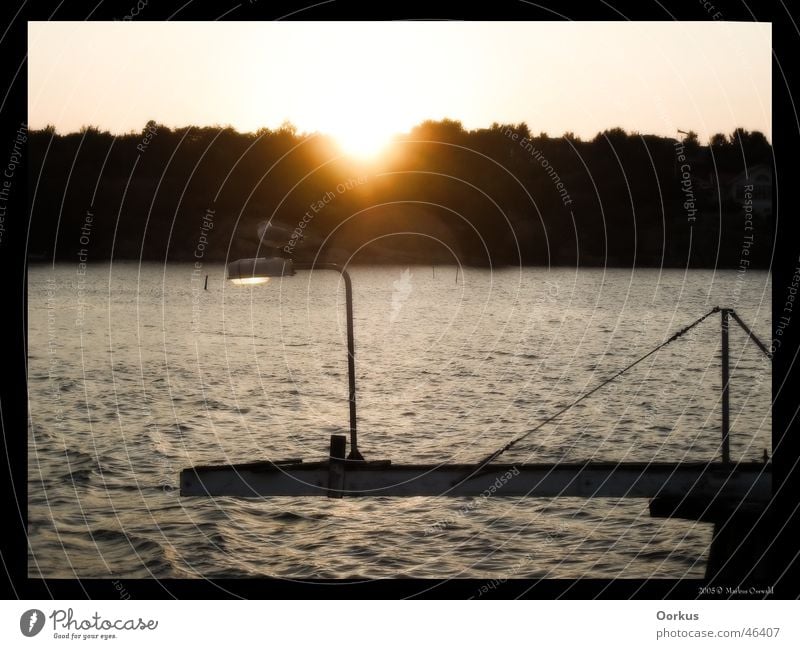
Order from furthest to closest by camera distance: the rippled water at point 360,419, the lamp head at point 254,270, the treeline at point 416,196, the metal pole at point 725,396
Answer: the treeline at point 416,196
the rippled water at point 360,419
the metal pole at point 725,396
the lamp head at point 254,270

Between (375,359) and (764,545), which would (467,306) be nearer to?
(375,359)

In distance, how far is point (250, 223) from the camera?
10781 centimetres

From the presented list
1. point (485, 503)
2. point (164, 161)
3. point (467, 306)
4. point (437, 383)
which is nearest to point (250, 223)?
point (164, 161)

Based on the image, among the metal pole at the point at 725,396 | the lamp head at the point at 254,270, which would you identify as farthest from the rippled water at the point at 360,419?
the lamp head at the point at 254,270

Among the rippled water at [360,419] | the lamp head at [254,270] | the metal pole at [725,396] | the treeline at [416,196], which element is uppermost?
the treeline at [416,196]

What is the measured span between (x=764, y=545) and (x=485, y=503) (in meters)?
10.8

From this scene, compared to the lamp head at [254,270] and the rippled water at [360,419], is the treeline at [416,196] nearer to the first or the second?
the rippled water at [360,419]

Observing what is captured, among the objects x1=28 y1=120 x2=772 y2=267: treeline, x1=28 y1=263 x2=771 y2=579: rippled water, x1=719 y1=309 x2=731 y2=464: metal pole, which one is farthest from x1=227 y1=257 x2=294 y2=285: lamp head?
x1=28 y1=120 x2=772 y2=267: treeline

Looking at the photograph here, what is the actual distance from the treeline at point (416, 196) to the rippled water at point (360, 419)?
792 centimetres

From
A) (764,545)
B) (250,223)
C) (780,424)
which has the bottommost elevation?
(764,545)

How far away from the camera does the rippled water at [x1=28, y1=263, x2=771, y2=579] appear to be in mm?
19422

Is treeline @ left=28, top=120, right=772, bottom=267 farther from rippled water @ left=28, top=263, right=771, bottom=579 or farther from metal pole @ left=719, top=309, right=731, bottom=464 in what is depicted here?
metal pole @ left=719, top=309, right=731, bottom=464

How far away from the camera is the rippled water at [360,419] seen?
19.4 m

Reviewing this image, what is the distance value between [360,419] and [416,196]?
132 feet
